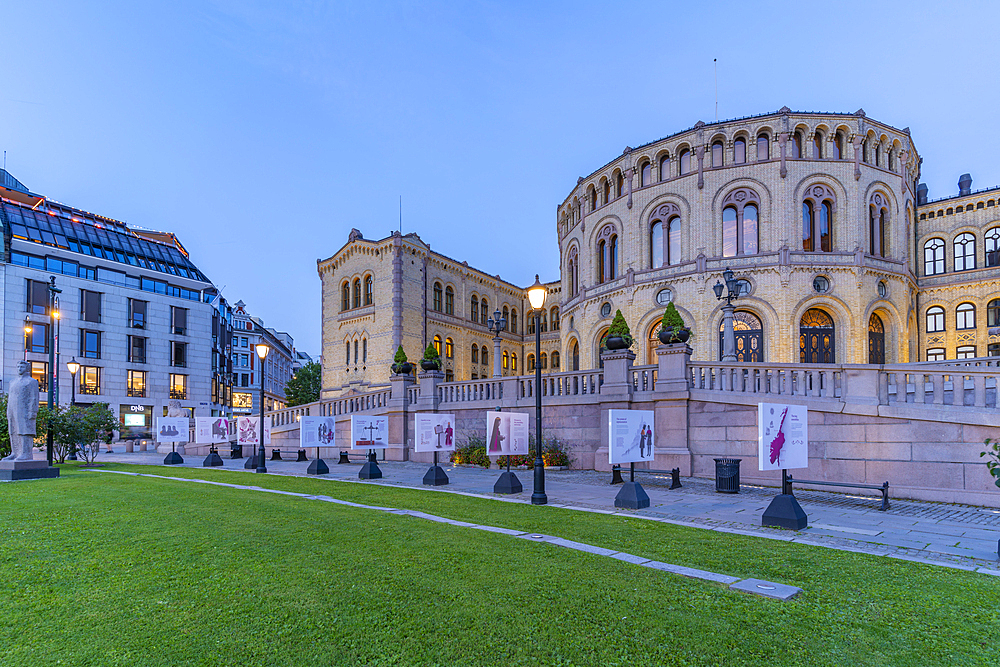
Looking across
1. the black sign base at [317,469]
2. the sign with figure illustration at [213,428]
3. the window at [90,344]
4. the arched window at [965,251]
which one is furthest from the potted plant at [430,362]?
the window at [90,344]

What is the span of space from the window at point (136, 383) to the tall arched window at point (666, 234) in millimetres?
47064

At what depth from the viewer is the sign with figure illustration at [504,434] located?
49.8 feet

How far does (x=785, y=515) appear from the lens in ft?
32.4

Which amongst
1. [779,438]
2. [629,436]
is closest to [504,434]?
[629,436]

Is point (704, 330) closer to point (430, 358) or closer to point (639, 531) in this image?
point (430, 358)

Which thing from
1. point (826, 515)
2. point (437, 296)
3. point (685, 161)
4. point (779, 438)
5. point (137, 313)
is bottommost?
point (826, 515)

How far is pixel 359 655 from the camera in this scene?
4219 mm

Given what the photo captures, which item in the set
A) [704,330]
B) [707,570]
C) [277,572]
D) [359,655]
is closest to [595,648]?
[359,655]

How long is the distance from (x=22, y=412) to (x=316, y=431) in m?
8.07

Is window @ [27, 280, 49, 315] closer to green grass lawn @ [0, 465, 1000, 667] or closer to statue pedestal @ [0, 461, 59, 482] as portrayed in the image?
statue pedestal @ [0, 461, 59, 482]

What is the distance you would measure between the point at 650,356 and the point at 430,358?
636 inches

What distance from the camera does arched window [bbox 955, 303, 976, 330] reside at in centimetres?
3731

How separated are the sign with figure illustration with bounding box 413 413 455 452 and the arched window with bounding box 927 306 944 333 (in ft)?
120

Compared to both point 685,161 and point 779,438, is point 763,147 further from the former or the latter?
point 779,438
